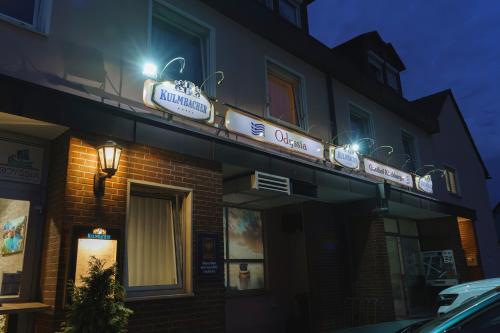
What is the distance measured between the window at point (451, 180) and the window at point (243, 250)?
9330 millimetres

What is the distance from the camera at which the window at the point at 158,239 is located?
605 centimetres

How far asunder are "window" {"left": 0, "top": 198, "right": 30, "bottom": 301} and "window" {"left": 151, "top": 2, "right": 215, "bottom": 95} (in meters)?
3.01

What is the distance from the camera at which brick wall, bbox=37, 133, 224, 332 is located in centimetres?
510

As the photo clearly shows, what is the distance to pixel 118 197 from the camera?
5.63m

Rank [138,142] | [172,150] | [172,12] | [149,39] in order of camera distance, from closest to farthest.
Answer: [138,142] → [172,150] → [149,39] → [172,12]

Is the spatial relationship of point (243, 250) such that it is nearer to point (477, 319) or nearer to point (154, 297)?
point (154, 297)

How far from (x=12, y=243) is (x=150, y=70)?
117 inches

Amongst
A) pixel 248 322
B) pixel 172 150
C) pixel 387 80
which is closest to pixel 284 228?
pixel 248 322

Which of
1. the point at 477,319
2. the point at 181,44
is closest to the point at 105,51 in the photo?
the point at 181,44

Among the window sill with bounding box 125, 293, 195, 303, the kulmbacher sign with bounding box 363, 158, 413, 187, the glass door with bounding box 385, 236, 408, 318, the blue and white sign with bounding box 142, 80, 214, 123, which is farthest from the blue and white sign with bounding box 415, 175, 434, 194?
the window sill with bounding box 125, 293, 195, 303

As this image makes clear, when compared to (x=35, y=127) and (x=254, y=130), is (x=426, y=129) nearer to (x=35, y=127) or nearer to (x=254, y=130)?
(x=254, y=130)

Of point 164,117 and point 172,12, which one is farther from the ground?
point 172,12

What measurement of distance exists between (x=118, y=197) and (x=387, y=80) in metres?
11.7

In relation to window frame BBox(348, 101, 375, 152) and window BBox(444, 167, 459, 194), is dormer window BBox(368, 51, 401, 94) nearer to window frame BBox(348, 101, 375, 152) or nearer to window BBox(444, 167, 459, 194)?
window frame BBox(348, 101, 375, 152)
